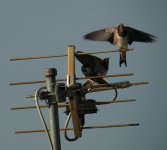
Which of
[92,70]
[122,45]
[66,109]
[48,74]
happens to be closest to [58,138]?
[48,74]

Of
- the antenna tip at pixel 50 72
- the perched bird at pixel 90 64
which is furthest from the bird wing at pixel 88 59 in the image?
the antenna tip at pixel 50 72

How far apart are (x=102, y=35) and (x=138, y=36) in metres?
0.71

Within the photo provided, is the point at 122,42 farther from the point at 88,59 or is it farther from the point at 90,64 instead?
the point at 88,59

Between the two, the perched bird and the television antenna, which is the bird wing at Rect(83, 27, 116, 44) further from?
the television antenna

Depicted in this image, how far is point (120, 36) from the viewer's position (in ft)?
43.3

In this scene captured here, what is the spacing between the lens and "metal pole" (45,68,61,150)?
490 cm

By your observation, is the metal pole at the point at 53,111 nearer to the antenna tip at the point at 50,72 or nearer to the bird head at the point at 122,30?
the antenna tip at the point at 50,72

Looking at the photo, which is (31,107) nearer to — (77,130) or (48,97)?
(77,130)

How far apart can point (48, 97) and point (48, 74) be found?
16cm

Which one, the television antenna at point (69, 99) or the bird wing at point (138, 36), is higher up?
the bird wing at point (138, 36)

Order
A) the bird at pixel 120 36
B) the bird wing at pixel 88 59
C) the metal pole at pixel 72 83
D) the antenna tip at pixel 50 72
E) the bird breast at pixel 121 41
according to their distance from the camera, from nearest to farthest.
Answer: the antenna tip at pixel 50 72, the metal pole at pixel 72 83, the bird wing at pixel 88 59, the bird breast at pixel 121 41, the bird at pixel 120 36

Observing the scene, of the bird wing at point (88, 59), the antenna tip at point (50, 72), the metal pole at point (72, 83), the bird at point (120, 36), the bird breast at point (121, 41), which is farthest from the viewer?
the bird at point (120, 36)

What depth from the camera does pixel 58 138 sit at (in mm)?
4910

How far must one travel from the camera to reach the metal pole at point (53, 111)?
193 inches
